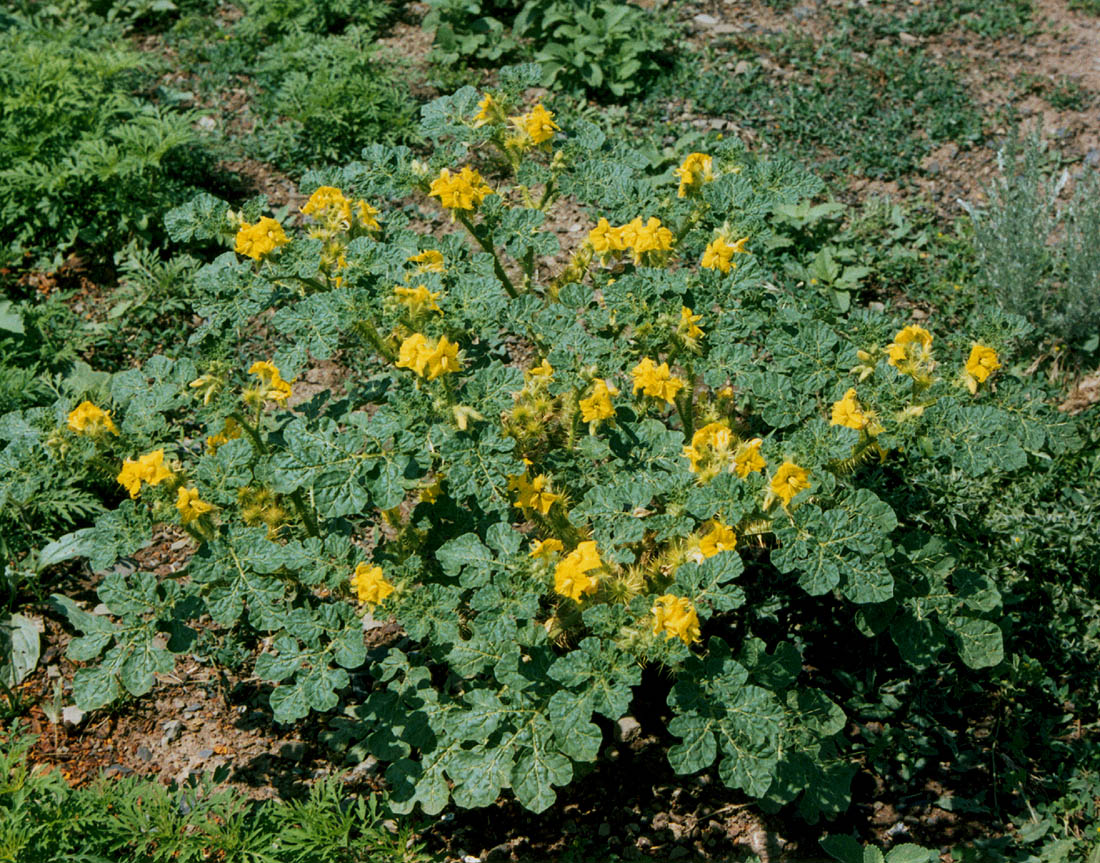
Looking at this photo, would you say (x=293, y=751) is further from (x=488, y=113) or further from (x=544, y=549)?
(x=488, y=113)

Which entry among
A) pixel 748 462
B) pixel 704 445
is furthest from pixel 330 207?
pixel 748 462

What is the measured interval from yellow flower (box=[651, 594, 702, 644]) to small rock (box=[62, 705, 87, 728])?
2.05 metres

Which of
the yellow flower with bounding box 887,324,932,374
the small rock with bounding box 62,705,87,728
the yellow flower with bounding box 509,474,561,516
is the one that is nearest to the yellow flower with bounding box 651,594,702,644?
the yellow flower with bounding box 509,474,561,516

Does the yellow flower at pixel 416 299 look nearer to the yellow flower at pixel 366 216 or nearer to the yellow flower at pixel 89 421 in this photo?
the yellow flower at pixel 366 216

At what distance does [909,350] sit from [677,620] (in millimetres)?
995

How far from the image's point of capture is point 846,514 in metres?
2.48

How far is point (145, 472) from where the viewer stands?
263 cm

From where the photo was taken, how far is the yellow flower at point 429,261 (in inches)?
116

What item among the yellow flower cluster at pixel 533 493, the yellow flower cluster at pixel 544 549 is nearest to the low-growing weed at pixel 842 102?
the yellow flower cluster at pixel 533 493

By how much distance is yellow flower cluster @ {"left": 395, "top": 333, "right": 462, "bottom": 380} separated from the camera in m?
2.50

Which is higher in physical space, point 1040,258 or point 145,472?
point 1040,258

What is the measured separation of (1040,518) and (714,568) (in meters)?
1.69

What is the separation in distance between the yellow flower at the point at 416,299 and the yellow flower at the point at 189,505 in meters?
0.75

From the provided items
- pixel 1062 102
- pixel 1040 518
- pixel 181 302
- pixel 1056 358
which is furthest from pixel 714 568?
pixel 1062 102
